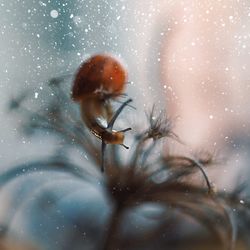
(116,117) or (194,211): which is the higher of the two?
(116,117)

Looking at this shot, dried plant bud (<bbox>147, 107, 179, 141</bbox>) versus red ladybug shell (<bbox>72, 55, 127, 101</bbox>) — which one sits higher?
red ladybug shell (<bbox>72, 55, 127, 101</bbox>)

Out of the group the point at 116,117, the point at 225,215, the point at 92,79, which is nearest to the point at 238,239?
the point at 225,215

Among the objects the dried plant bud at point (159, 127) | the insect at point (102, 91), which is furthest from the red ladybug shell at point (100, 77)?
the dried plant bud at point (159, 127)

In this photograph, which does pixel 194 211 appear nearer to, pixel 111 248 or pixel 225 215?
pixel 225 215

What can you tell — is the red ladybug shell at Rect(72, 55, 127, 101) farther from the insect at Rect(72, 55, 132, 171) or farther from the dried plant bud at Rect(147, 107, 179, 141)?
the dried plant bud at Rect(147, 107, 179, 141)

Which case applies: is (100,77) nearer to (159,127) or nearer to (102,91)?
(102,91)

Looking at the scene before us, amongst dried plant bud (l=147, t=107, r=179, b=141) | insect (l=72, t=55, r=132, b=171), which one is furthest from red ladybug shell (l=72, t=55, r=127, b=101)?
dried plant bud (l=147, t=107, r=179, b=141)

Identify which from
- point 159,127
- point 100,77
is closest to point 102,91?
point 100,77
